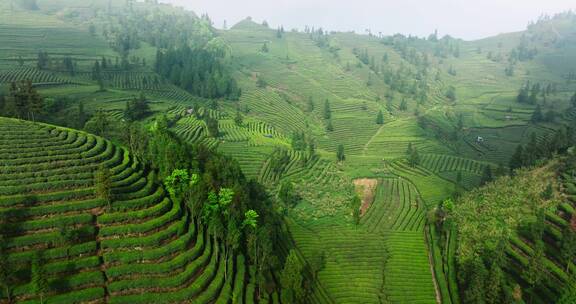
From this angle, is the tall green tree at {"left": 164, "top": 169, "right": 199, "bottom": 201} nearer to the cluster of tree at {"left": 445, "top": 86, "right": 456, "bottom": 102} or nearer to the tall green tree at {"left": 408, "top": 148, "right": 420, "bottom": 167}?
the tall green tree at {"left": 408, "top": 148, "right": 420, "bottom": 167}

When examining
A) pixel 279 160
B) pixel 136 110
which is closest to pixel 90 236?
pixel 279 160

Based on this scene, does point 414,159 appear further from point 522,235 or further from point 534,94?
point 534,94

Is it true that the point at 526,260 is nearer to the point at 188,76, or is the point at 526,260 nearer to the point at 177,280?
the point at 177,280

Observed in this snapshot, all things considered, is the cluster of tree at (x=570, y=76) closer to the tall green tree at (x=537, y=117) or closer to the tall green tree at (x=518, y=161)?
the tall green tree at (x=537, y=117)

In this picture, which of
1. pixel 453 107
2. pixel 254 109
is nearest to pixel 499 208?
pixel 254 109

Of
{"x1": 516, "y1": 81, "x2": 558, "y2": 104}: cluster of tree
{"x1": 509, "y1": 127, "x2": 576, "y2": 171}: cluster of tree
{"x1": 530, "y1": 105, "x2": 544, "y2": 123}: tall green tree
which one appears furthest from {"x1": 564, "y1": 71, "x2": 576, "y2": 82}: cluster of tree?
{"x1": 509, "y1": 127, "x2": 576, "y2": 171}: cluster of tree

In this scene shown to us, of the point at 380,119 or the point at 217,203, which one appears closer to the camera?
the point at 217,203
